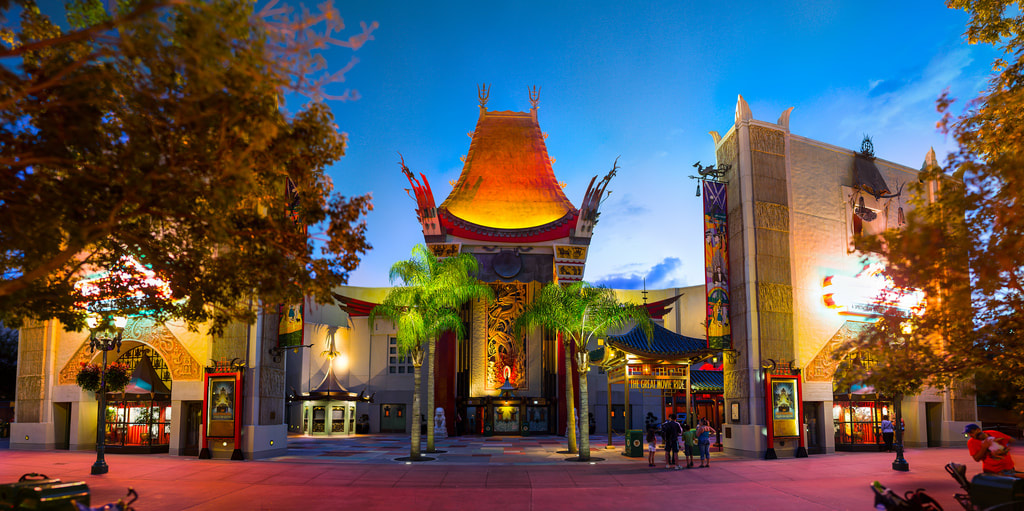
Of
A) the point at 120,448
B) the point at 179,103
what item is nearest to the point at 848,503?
the point at 179,103

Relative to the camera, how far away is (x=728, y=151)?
26.5m

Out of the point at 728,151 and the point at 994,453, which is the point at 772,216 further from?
the point at 994,453

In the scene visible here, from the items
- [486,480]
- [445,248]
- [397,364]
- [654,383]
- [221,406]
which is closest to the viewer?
[486,480]

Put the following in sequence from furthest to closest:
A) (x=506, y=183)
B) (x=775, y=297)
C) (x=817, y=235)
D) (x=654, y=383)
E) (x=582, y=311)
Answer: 1. (x=506, y=183)
2. (x=817, y=235)
3. (x=654, y=383)
4. (x=775, y=297)
5. (x=582, y=311)

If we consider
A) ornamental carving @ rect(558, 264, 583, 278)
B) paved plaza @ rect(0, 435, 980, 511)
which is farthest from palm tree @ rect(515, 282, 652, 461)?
ornamental carving @ rect(558, 264, 583, 278)

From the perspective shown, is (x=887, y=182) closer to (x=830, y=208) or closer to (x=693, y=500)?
(x=830, y=208)

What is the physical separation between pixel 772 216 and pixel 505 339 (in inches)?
680

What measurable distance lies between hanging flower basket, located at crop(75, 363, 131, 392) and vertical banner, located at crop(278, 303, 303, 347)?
17.7 feet

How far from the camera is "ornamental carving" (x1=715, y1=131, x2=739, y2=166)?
25.9 meters

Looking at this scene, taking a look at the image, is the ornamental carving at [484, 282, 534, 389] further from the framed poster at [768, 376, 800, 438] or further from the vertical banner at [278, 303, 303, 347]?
the framed poster at [768, 376, 800, 438]

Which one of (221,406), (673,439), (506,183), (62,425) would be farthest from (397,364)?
(673,439)

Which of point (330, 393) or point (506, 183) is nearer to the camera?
point (330, 393)

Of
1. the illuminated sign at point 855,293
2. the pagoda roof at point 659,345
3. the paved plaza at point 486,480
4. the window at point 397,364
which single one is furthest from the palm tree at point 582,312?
the window at point 397,364

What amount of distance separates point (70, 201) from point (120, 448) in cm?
2108
